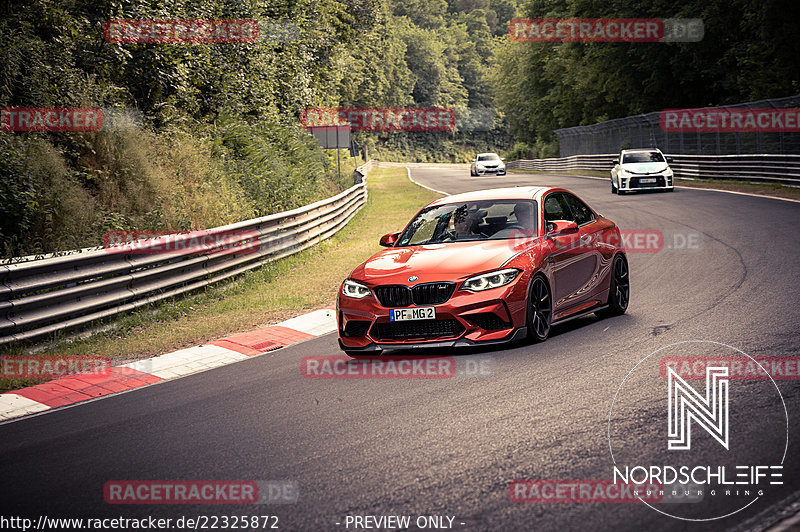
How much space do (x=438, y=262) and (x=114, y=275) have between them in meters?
5.01

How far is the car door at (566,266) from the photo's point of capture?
8.67m

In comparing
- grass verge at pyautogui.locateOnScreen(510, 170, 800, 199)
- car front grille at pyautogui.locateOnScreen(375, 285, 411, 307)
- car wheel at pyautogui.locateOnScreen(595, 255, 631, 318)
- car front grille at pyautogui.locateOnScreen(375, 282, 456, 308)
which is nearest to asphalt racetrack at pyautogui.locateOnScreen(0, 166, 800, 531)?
car wheel at pyautogui.locateOnScreen(595, 255, 631, 318)

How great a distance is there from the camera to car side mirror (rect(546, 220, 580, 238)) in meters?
8.73

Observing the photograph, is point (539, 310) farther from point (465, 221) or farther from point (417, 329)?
point (465, 221)

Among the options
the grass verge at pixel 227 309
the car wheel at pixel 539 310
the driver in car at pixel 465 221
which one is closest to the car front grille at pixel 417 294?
the car wheel at pixel 539 310

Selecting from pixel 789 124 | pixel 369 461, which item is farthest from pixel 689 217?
pixel 369 461

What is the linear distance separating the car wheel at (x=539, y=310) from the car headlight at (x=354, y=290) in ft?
5.08

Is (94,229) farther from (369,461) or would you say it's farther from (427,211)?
(369,461)

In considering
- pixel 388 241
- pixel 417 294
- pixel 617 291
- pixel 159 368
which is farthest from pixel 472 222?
pixel 159 368

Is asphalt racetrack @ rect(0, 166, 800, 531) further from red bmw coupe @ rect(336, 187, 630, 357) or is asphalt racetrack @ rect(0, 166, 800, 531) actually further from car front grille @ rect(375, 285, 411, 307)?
car front grille @ rect(375, 285, 411, 307)

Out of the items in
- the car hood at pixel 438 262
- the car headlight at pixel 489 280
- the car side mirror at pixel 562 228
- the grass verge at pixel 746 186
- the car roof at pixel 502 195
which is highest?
the car roof at pixel 502 195

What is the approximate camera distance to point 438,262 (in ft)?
27.1

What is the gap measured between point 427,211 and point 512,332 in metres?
2.29

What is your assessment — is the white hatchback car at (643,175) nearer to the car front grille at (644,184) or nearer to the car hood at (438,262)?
the car front grille at (644,184)
